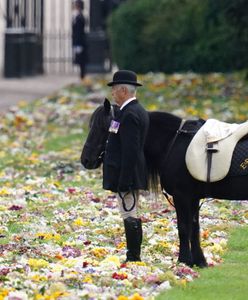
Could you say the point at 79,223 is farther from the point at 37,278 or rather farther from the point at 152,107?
the point at 152,107

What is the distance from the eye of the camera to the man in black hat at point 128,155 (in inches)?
415

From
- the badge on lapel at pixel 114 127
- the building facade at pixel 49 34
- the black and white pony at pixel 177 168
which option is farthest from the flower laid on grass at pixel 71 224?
the building facade at pixel 49 34

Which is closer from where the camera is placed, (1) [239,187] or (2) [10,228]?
(1) [239,187]

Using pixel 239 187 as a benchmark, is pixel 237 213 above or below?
below

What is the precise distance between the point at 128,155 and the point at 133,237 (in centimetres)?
78

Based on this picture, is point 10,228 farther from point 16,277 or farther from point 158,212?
point 16,277

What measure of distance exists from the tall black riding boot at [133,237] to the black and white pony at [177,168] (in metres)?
0.37

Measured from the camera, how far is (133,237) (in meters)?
10.8

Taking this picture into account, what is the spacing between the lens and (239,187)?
10578mm

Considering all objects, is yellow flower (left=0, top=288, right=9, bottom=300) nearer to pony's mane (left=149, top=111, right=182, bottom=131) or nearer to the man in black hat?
the man in black hat

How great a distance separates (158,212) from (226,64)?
16695 millimetres

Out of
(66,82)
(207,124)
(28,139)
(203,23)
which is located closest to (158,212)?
(207,124)

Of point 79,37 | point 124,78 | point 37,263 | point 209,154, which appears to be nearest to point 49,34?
point 79,37

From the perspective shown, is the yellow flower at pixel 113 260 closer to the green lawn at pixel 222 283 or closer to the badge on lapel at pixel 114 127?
the green lawn at pixel 222 283
